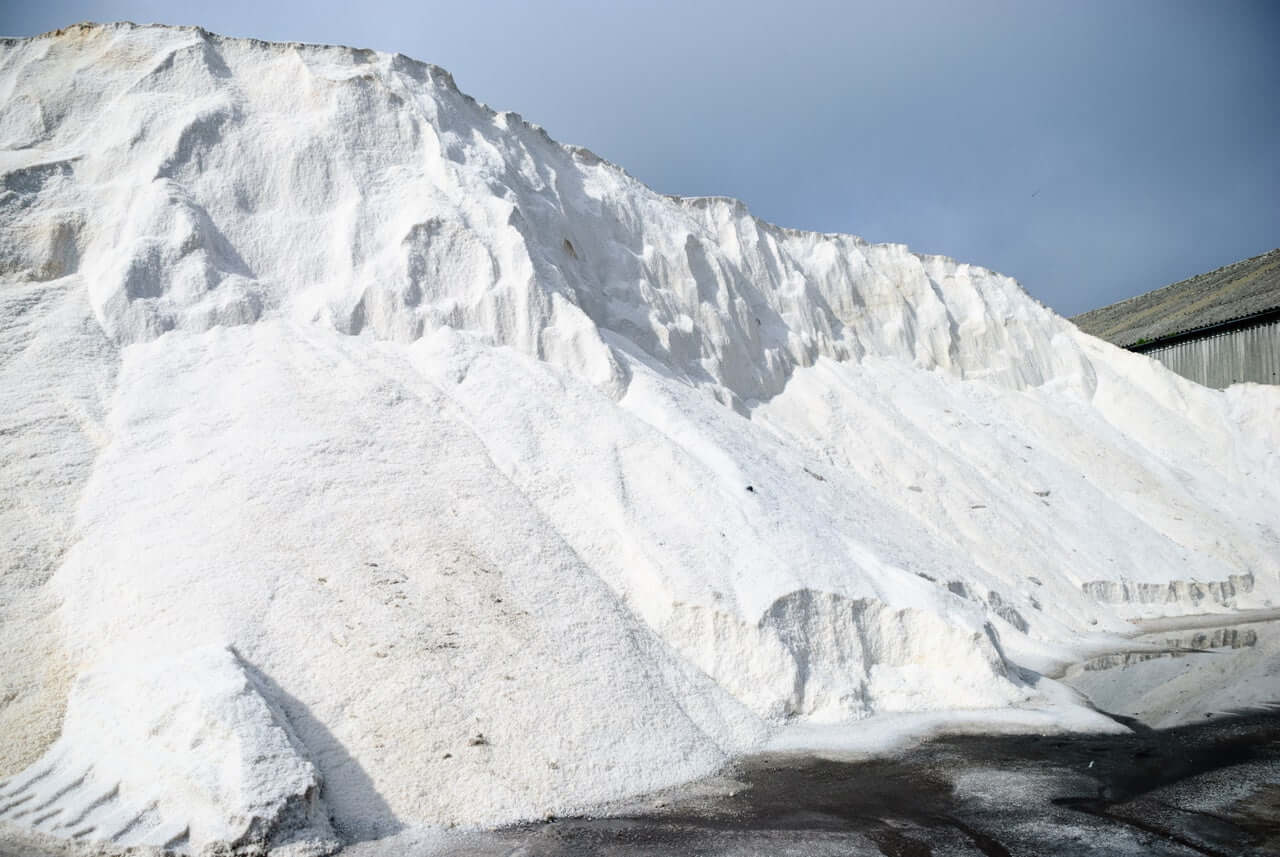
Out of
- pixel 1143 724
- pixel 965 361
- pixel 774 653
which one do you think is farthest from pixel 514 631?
pixel 965 361

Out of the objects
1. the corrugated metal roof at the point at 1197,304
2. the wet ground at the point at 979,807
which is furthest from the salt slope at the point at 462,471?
the corrugated metal roof at the point at 1197,304

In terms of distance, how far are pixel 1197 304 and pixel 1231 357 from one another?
20.0 ft

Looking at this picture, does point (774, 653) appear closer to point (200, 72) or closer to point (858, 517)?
point (858, 517)

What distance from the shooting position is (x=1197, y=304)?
3853 centimetres

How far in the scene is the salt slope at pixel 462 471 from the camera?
389 inches

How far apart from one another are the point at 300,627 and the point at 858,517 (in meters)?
11.4

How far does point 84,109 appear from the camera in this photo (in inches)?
715

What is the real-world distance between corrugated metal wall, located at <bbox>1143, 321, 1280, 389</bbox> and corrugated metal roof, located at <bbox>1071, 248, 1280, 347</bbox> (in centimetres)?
67

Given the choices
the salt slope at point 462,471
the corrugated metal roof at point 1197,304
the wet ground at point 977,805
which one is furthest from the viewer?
the corrugated metal roof at point 1197,304

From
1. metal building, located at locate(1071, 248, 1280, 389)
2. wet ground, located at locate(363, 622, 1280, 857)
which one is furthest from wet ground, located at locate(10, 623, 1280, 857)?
metal building, located at locate(1071, 248, 1280, 389)

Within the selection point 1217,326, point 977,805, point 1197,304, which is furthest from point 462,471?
point 1197,304

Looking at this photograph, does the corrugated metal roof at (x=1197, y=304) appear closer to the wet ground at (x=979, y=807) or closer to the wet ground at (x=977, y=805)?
the wet ground at (x=977, y=805)

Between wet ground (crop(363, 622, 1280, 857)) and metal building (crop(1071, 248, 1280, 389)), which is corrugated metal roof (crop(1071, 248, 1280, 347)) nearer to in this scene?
metal building (crop(1071, 248, 1280, 389))

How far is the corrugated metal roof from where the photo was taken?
1367 inches
